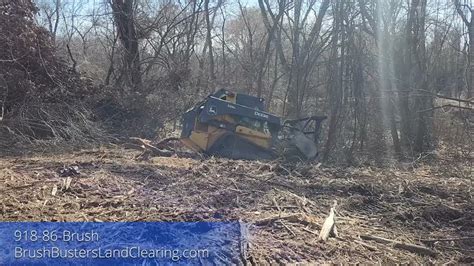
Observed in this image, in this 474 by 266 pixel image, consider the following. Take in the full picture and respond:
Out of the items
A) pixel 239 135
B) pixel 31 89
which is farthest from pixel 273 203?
pixel 31 89

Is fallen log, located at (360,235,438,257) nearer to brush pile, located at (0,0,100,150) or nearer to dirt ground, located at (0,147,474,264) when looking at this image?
dirt ground, located at (0,147,474,264)

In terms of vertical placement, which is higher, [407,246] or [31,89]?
[31,89]

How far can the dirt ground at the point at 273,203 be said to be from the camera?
3994 millimetres

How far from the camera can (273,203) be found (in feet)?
17.0

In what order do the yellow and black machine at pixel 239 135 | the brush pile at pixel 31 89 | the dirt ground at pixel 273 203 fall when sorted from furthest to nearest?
the brush pile at pixel 31 89, the yellow and black machine at pixel 239 135, the dirt ground at pixel 273 203

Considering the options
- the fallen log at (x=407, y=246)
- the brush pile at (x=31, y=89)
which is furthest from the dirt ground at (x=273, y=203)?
the brush pile at (x=31, y=89)

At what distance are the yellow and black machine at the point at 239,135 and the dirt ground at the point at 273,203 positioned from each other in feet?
3.43

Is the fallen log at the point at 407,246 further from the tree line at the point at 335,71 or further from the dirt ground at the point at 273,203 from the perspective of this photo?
the tree line at the point at 335,71

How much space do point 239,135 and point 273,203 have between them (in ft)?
12.1

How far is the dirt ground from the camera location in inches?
157

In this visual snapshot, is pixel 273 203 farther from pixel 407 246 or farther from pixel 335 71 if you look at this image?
pixel 335 71

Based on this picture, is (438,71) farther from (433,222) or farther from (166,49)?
(433,222)

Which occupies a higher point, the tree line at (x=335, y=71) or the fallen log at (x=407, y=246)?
the tree line at (x=335, y=71)

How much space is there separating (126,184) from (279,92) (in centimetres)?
1421
